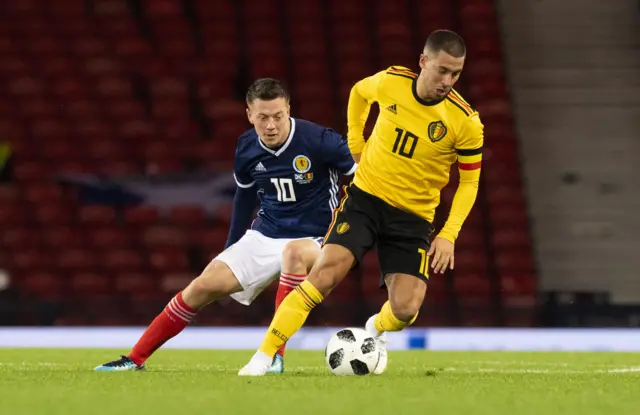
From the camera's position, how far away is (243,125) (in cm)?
1230

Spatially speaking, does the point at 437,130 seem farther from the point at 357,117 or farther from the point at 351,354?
the point at 351,354

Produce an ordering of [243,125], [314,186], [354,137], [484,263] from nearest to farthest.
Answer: [354,137]
[314,186]
[484,263]
[243,125]

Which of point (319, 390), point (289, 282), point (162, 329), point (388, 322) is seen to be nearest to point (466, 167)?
point (388, 322)

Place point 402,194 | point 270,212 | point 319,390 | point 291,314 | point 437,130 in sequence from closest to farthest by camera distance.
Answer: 1. point 319,390
2. point 291,314
3. point 437,130
4. point 402,194
5. point 270,212

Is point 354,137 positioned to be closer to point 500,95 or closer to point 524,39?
point 500,95

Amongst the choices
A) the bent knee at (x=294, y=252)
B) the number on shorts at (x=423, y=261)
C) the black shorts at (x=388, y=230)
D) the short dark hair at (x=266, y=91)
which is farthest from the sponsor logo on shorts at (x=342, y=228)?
the short dark hair at (x=266, y=91)

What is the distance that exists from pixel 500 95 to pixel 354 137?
7310 millimetres

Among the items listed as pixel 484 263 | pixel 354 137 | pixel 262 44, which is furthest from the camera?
pixel 262 44

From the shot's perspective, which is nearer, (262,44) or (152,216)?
(152,216)

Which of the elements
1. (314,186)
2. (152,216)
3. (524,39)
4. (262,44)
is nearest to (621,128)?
(524,39)

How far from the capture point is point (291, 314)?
199 inches

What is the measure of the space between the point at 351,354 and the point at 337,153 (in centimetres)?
108

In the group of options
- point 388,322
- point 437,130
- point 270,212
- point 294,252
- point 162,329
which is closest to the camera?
point 437,130

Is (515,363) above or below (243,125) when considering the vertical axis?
below
